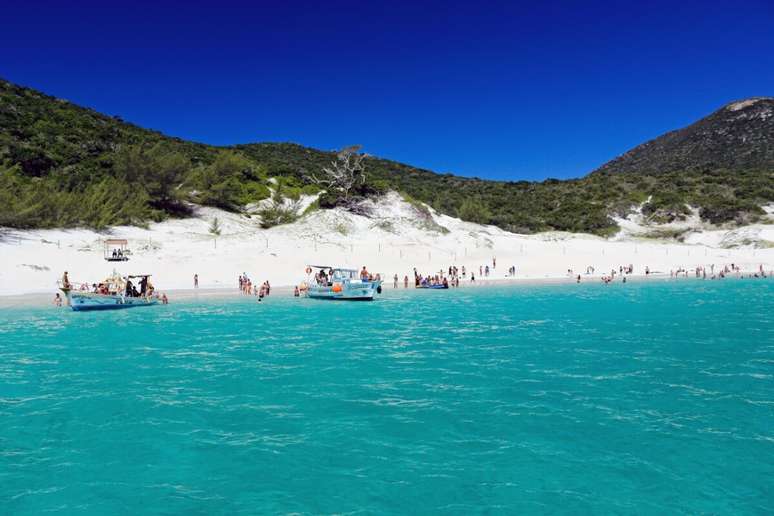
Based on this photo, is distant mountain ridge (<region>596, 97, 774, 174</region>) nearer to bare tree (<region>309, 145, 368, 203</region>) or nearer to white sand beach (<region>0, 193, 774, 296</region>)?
white sand beach (<region>0, 193, 774, 296</region>)

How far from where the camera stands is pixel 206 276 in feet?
159

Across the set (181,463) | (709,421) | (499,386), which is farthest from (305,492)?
(709,421)

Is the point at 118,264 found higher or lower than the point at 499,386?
higher

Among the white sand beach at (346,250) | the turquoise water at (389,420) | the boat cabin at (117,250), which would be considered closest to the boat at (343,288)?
the white sand beach at (346,250)

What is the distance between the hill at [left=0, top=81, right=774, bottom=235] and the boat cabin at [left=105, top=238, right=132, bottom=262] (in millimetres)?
5939

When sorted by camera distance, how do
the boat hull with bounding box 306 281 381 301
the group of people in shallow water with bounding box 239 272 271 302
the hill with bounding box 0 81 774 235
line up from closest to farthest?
the boat hull with bounding box 306 281 381 301 → the group of people in shallow water with bounding box 239 272 271 302 → the hill with bounding box 0 81 774 235

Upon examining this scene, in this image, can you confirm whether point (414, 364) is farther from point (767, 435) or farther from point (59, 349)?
point (59, 349)

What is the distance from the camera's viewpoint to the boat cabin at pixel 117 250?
4681cm

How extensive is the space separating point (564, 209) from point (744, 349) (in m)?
78.8

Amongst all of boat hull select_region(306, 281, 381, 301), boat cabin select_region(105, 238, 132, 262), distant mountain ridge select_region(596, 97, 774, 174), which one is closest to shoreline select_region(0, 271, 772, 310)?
boat hull select_region(306, 281, 381, 301)

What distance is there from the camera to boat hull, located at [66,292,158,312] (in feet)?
112

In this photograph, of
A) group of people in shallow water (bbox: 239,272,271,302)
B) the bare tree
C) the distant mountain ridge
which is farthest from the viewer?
the distant mountain ridge

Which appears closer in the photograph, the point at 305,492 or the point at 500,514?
the point at 500,514

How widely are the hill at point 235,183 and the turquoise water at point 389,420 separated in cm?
3715
